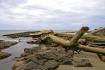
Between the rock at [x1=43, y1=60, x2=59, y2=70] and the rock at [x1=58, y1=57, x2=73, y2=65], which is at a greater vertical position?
the rock at [x1=58, y1=57, x2=73, y2=65]

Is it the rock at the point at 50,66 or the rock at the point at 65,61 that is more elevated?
the rock at the point at 65,61

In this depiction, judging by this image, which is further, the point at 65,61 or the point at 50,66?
the point at 65,61

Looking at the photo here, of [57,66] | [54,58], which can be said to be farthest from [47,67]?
[54,58]

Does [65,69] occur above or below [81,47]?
below

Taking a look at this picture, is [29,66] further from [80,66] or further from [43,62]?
[80,66]

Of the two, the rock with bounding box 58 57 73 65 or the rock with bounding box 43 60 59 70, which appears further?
the rock with bounding box 58 57 73 65

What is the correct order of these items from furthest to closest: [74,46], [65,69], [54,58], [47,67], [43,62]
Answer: [54,58], [43,62], [47,67], [65,69], [74,46]

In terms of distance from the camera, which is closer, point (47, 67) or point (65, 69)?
point (65, 69)

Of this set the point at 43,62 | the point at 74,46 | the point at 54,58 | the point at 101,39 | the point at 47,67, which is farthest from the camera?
the point at 54,58

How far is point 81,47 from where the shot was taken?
383 cm

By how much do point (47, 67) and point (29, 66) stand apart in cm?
163

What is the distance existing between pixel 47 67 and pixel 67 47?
16.3m

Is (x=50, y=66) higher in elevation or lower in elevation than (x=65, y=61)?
lower

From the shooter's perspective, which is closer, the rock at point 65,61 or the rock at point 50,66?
the rock at point 50,66
